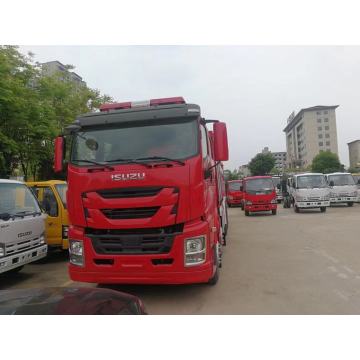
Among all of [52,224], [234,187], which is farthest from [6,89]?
[234,187]

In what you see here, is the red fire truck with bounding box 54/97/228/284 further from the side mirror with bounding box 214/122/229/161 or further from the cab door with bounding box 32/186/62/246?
the cab door with bounding box 32/186/62/246

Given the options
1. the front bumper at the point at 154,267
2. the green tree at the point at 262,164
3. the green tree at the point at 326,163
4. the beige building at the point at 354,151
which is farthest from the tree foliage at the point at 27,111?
the beige building at the point at 354,151

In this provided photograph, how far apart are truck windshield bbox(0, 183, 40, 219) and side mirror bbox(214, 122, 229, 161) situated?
3.90m

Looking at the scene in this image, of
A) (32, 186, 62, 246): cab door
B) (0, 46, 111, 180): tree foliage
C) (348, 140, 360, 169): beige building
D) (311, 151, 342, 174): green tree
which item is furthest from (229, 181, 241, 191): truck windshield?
(348, 140, 360, 169): beige building

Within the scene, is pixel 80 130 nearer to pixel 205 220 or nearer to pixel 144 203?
pixel 144 203

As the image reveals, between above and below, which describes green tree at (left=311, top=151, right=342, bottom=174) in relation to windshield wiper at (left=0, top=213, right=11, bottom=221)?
above

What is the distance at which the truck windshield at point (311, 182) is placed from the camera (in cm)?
1795

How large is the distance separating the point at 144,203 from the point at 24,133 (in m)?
10.7

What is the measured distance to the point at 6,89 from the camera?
36.5 feet

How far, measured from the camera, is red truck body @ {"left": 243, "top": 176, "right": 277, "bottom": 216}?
1792cm

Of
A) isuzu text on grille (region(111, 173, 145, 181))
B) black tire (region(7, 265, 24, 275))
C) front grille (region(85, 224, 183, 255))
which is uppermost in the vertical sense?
isuzu text on grille (region(111, 173, 145, 181))

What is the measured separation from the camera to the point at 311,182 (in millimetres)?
18109

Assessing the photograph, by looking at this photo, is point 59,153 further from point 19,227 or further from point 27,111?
point 27,111

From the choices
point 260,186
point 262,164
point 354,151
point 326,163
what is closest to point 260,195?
point 260,186
